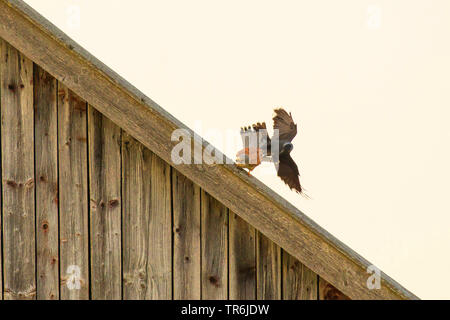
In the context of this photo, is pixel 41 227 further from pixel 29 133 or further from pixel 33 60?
pixel 33 60

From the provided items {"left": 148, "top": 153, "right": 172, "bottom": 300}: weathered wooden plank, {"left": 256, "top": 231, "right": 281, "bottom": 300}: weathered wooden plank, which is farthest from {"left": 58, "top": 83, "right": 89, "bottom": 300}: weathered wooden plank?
{"left": 256, "top": 231, "right": 281, "bottom": 300}: weathered wooden plank

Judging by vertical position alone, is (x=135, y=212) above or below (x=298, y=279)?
above

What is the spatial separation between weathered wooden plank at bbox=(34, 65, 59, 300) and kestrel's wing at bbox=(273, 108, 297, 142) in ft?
3.19

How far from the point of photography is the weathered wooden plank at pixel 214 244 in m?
2.34

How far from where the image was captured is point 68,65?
2.24 metres

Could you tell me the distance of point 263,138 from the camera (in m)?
2.25

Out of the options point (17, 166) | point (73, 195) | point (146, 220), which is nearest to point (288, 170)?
point (146, 220)

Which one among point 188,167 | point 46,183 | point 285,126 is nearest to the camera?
point 188,167

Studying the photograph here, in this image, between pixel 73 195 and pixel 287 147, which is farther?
pixel 73 195

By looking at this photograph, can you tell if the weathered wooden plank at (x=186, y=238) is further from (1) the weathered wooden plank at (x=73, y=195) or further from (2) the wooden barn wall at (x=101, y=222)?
(1) the weathered wooden plank at (x=73, y=195)

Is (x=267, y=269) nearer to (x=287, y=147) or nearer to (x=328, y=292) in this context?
(x=328, y=292)

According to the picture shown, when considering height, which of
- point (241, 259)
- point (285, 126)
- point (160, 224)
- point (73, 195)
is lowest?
point (241, 259)

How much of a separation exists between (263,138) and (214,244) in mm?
508
